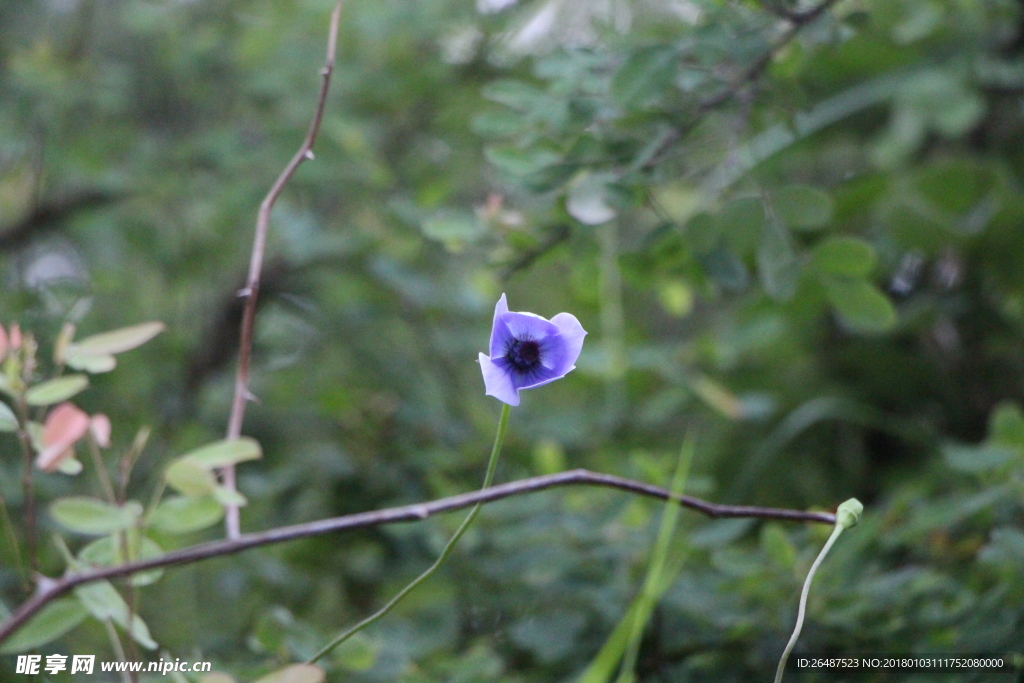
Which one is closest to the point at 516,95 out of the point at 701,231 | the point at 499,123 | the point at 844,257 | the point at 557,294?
the point at 499,123

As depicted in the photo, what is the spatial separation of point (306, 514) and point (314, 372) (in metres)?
0.38

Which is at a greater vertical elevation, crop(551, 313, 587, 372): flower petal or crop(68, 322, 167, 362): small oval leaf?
crop(68, 322, 167, 362): small oval leaf

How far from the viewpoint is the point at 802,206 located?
0.73 metres

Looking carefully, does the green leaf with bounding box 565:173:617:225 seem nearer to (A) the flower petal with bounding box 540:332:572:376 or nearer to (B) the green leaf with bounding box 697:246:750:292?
(B) the green leaf with bounding box 697:246:750:292

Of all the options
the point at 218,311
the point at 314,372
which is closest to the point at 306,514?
the point at 314,372

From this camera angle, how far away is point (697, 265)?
0.79 metres

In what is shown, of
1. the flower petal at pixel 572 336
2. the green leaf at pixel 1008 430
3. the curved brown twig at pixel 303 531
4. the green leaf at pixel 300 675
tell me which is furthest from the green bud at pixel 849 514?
the green leaf at pixel 1008 430

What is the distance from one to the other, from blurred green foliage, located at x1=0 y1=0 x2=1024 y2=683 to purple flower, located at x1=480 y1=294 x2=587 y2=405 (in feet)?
0.78

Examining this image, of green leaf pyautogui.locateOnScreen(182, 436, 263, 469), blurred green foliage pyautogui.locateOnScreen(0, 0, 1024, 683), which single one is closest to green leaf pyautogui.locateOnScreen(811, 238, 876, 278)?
blurred green foliage pyautogui.locateOnScreen(0, 0, 1024, 683)

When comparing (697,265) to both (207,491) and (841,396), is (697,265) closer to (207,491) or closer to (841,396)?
(207,491)

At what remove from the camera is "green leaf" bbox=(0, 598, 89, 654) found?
1.30ft

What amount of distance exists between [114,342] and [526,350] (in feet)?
0.82

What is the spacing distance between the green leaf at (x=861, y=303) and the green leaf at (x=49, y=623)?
0.66 meters

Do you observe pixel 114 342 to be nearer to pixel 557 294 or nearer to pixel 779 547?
pixel 779 547
